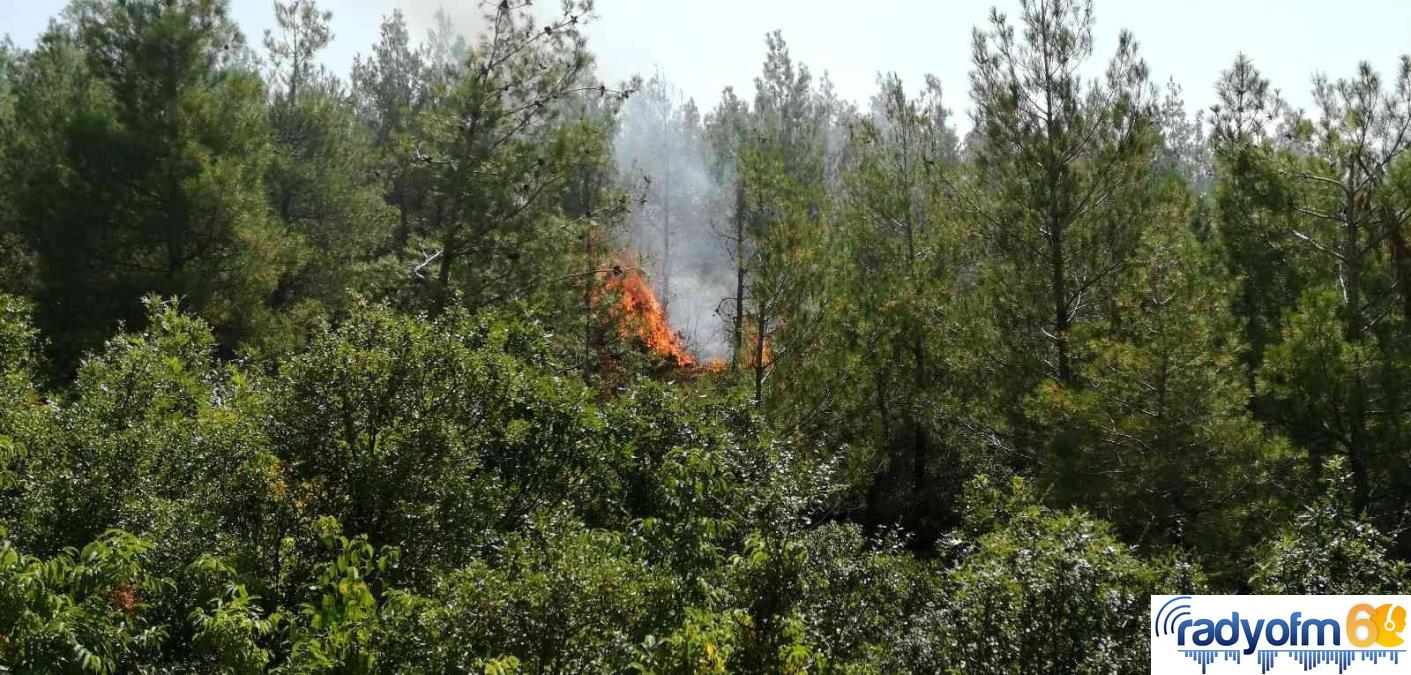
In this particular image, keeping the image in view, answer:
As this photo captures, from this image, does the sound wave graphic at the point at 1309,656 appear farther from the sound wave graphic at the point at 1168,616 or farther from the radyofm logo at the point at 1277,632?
the sound wave graphic at the point at 1168,616

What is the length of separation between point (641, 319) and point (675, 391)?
11637 mm

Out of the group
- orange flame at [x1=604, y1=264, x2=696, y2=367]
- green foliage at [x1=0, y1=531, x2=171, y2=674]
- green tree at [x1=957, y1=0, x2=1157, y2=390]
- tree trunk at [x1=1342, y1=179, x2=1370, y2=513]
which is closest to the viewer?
green foliage at [x1=0, y1=531, x2=171, y2=674]

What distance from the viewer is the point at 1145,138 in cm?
1318

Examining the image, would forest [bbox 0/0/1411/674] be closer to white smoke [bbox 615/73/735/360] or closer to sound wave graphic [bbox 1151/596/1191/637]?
sound wave graphic [bbox 1151/596/1191/637]

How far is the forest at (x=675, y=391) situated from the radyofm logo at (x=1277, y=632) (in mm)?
192

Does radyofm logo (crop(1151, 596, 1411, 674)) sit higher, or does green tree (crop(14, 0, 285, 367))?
green tree (crop(14, 0, 285, 367))

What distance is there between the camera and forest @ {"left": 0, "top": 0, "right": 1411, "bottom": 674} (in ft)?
19.7

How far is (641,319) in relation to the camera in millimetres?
21109

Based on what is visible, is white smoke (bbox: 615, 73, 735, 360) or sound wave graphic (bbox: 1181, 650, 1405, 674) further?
white smoke (bbox: 615, 73, 735, 360)

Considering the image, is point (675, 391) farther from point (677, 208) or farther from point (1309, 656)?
point (677, 208)

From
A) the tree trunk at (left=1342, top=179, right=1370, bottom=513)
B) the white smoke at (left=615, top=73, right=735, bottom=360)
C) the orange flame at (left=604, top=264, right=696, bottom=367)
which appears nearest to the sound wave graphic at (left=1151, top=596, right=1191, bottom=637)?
the tree trunk at (left=1342, top=179, right=1370, bottom=513)

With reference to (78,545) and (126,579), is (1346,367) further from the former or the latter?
(78,545)

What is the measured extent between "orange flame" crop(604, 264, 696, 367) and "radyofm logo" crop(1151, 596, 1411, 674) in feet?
32.8

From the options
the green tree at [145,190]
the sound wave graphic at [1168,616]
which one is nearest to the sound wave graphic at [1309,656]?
the sound wave graphic at [1168,616]
